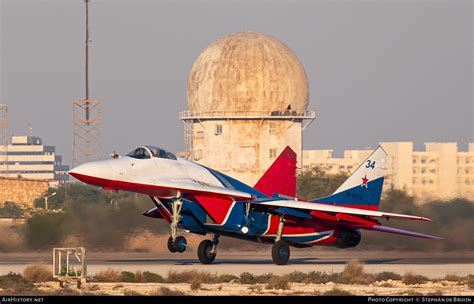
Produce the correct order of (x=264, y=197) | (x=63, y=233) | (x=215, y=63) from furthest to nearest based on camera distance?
(x=215, y=63) → (x=63, y=233) → (x=264, y=197)

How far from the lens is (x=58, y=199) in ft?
204

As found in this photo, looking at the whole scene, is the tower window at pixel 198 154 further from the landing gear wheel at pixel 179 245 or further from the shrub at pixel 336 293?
the shrub at pixel 336 293

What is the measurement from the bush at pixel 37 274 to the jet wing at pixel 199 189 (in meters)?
5.14

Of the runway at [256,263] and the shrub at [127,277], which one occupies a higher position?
the shrub at [127,277]

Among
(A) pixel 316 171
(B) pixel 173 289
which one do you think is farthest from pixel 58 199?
(B) pixel 173 289

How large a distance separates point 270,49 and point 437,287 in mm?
47336

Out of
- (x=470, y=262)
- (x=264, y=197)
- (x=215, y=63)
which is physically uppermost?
(x=215, y=63)

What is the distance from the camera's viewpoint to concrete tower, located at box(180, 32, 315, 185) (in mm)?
74125

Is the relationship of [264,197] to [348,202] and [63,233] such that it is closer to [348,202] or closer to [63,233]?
[348,202]

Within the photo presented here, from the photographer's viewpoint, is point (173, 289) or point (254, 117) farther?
point (254, 117)

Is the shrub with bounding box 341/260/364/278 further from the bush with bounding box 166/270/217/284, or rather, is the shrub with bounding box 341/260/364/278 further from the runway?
the bush with bounding box 166/270/217/284

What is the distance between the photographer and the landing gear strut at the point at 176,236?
3288cm

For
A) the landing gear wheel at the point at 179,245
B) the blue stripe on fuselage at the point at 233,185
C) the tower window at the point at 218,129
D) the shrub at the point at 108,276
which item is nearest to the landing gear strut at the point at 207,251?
the blue stripe on fuselage at the point at 233,185

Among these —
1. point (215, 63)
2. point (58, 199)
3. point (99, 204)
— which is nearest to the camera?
point (99, 204)
